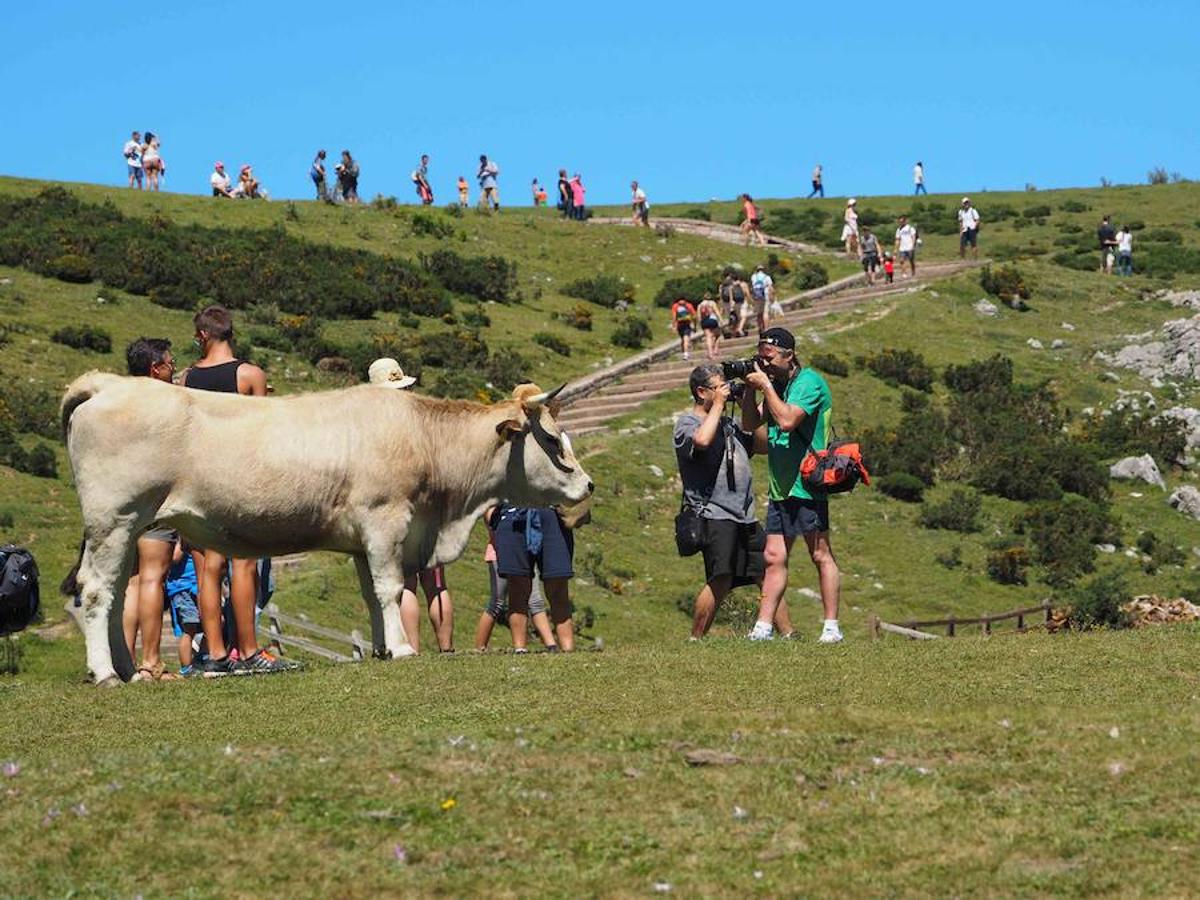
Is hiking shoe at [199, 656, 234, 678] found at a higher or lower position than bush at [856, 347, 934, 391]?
lower

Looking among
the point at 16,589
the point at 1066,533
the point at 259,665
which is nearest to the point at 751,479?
the point at 259,665

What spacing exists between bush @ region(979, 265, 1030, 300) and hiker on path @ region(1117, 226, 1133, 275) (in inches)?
260

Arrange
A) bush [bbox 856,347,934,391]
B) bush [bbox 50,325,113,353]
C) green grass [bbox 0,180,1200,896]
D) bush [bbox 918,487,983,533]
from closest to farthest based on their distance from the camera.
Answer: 1. green grass [bbox 0,180,1200,896]
2. bush [bbox 918,487,983,533]
3. bush [bbox 50,325,113,353]
4. bush [bbox 856,347,934,391]

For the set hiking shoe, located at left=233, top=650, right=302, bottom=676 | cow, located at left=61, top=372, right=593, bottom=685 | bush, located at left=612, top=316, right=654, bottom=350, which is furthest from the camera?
bush, located at left=612, top=316, right=654, bottom=350

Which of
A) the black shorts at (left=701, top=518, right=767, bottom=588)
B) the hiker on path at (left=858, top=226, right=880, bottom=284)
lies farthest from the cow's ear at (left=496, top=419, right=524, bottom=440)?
the hiker on path at (left=858, top=226, right=880, bottom=284)

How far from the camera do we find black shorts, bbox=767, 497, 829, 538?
51.5ft

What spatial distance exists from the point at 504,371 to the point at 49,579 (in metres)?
20.8

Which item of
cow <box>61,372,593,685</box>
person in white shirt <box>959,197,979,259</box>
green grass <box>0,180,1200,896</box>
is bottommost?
green grass <box>0,180,1200,896</box>

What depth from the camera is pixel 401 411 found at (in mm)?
14953

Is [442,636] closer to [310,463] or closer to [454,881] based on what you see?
[310,463]

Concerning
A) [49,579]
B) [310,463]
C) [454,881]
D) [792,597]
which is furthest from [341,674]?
[792,597]

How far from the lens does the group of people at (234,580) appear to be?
598 inches

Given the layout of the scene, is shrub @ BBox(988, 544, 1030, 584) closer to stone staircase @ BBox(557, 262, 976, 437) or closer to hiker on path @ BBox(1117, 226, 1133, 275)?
stone staircase @ BBox(557, 262, 976, 437)

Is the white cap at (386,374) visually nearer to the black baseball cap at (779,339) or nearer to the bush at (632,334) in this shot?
the black baseball cap at (779,339)
